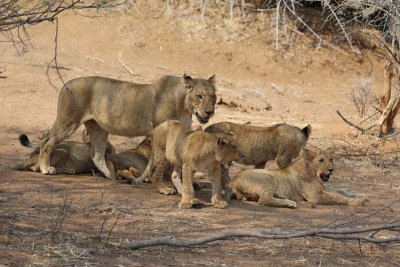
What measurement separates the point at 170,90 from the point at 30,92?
6181 mm

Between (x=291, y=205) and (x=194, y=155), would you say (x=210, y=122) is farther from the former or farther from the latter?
(x=194, y=155)

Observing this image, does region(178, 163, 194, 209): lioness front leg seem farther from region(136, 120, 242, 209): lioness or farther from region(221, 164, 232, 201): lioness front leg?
region(221, 164, 232, 201): lioness front leg

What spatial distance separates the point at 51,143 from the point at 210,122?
4246 millimetres

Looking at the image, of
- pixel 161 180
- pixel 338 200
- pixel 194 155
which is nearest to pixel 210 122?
pixel 161 180

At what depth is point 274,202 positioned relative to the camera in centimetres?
888

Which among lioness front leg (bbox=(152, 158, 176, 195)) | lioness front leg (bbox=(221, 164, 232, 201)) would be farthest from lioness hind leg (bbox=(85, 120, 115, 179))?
lioness front leg (bbox=(221, 164, 232, 201))

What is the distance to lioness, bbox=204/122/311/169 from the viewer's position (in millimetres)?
9867

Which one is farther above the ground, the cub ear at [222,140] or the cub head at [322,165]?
the cub ear at [222,140]

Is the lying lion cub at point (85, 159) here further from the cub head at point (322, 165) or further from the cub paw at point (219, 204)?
the cub head at point (322, 165)

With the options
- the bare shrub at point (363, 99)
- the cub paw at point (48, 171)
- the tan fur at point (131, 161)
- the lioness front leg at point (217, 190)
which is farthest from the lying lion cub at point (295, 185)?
the bare shrub at point (363, 99)

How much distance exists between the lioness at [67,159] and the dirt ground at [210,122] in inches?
9.6

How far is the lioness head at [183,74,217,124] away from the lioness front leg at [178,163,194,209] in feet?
3.55

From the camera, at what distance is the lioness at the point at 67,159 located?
1023 cm

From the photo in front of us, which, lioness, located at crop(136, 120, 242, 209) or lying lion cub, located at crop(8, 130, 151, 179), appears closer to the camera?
lioness, located at crop(136, 120, 242, 209)
